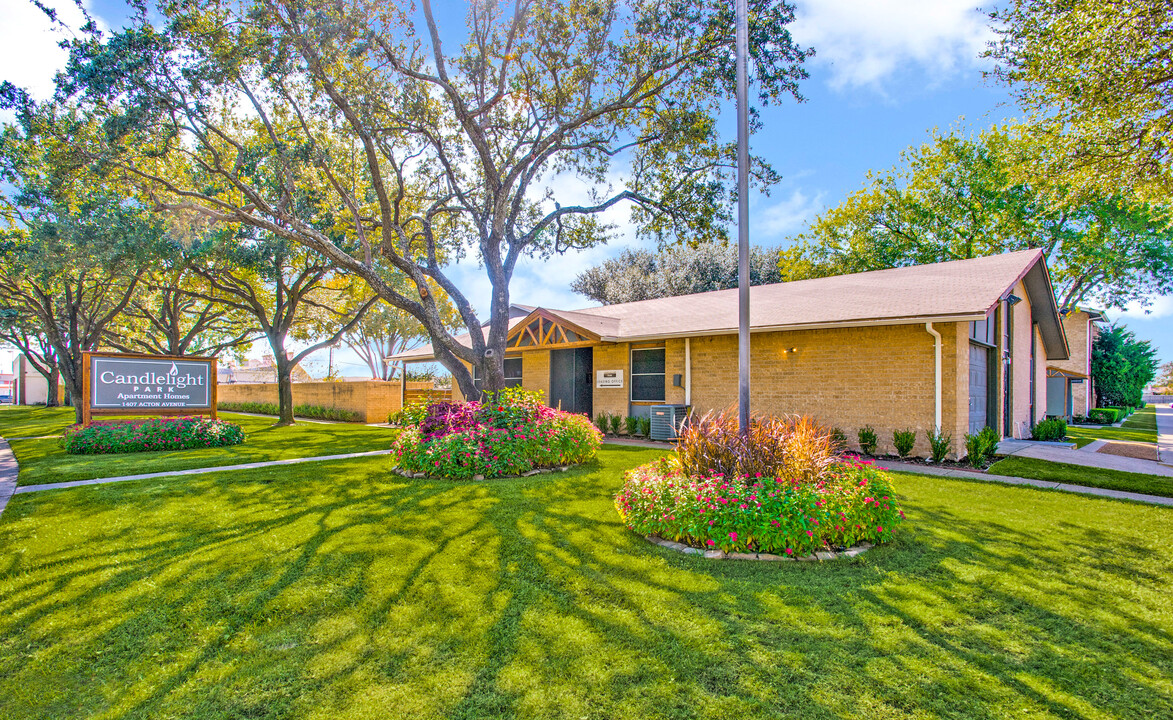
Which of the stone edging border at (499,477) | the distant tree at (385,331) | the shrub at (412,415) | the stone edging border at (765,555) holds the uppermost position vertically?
the distant tree at (385,331)

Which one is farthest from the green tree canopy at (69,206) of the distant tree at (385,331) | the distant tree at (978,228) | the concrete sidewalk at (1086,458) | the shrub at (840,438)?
the distant tree at (978,228)

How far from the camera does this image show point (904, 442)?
9.96 metres

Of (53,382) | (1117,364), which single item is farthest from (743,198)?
(53,382)

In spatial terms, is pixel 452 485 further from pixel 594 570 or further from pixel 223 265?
pixel 223 265

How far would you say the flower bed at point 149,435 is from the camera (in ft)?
36.3

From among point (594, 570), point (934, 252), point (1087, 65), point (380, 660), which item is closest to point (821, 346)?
point (1087, 65)

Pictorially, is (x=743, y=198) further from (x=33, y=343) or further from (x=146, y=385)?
(x=33, y=343)

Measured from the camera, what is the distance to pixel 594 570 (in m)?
4.26

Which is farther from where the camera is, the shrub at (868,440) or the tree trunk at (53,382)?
the tree trunk at (53,382)

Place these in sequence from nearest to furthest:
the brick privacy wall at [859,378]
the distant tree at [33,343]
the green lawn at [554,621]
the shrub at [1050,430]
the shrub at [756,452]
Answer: the green lawn at [554,621]
the shrub at [756,452]
the brick privacy wall at [859,378]
the shrub at [1050,430]
the distant tree at [33,343]

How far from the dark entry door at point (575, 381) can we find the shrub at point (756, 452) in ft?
33.8

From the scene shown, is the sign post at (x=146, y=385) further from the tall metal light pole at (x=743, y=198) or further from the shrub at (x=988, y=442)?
the shrub at (x=988, y=442)

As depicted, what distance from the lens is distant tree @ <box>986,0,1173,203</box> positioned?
320 inches

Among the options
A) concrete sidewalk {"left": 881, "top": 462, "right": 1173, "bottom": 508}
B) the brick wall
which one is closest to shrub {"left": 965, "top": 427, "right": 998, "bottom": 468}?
concrete sidewalk {"left": 881, "top": 462, "right": 1173, "bottom": 508}
